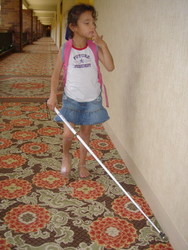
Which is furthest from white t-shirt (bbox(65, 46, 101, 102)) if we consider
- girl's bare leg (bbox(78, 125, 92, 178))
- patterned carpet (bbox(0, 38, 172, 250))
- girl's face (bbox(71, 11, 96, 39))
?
patterned carpet (bbox(0, 38, 172, 250))

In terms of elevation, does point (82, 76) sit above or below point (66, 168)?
above

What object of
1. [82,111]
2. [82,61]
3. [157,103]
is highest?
[82,61]

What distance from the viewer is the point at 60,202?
6.48ft

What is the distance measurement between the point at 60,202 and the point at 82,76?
89cm

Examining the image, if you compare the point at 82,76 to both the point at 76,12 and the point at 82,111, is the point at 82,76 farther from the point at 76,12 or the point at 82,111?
the point at 76,12

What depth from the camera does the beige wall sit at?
1.50 metres

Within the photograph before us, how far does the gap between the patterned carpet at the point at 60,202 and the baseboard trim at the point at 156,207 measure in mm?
44

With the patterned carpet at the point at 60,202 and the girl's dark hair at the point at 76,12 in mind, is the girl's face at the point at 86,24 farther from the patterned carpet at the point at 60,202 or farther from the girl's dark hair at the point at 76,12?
the patterned carpet at the point at 60,202

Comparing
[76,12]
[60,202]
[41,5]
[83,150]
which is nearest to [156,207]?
[60,202]

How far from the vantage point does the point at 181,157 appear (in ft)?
4.93

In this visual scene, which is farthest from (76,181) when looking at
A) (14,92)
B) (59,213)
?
(14,92)

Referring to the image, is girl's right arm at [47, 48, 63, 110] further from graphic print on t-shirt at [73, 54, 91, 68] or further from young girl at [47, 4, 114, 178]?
graphic print on t-shirt at [73, 54, 91, 68]

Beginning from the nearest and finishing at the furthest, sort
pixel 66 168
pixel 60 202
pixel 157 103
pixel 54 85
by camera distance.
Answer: pixel 157 103 → pixel 60 202 → pixel 54 85 → pixel 66 168

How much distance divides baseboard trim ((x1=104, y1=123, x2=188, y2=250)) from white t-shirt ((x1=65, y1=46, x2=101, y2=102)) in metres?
0.69
